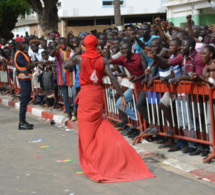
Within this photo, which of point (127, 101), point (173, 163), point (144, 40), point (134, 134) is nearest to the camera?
point (173, 163)

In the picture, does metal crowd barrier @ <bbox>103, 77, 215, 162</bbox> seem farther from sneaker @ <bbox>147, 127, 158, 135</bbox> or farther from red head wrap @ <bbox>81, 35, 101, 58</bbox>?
red head wrap @ <bbox>81, 35, 101, 58</bbox>

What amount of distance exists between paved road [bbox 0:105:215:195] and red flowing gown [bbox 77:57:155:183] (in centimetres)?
19

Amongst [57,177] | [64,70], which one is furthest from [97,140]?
[64,70]

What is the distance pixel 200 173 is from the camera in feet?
23.8

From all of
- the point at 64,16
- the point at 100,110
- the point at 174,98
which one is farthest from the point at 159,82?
the point at 64,16

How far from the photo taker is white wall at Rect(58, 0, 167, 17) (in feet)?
159

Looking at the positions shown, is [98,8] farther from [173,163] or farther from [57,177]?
→ [57,177]

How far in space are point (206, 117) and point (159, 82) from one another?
4.09 feet

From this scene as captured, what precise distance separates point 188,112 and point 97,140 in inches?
66.8

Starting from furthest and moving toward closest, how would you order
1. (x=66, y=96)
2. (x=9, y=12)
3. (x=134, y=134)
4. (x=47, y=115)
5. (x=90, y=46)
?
(x=9, y=12) < (x=47, y=115) < (x=66, y=96) < (x=134, y=134) < (x=90, y=46)

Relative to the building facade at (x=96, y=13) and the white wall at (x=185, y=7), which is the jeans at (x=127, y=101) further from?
the building facade at (x=96, y=13)

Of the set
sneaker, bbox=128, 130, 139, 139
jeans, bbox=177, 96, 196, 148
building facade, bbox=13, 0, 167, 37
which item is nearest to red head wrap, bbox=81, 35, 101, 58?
jeans, bbox=177, 96, 196, 148

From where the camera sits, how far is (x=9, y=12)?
33.2 meters

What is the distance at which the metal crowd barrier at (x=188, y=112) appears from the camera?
7.69m
